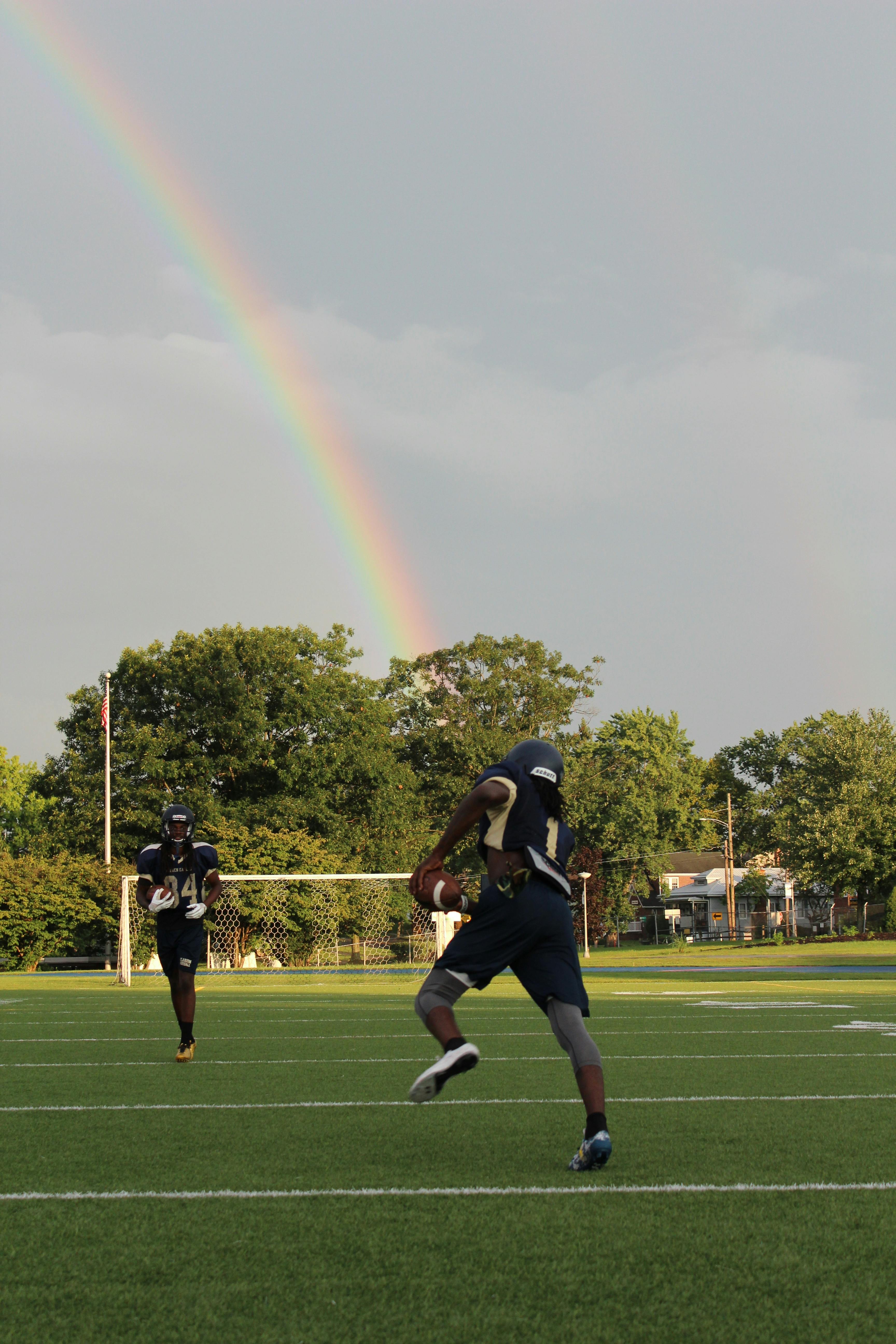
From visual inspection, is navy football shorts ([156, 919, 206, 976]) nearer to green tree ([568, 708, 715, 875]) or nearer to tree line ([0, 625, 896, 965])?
tree line ([0, 625, 896, 965])

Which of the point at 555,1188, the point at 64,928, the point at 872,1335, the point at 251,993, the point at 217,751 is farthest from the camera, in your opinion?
the point at 217,751

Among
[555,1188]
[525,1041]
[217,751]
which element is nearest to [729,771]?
[217,751]

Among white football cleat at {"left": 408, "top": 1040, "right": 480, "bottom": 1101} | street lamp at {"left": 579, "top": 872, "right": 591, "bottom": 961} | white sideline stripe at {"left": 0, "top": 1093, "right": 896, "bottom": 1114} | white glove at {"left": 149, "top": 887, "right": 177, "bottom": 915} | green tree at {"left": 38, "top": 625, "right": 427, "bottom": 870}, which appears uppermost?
green tree at {"left": 38, "top": 625, "right": 427, "bottom": 870}

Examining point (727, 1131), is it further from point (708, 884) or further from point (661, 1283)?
point (708, 884)

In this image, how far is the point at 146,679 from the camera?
2024 inches

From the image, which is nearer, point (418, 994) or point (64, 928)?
point (418, 994)

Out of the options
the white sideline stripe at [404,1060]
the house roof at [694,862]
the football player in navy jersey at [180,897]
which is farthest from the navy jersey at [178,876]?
the house roof at [694,862]

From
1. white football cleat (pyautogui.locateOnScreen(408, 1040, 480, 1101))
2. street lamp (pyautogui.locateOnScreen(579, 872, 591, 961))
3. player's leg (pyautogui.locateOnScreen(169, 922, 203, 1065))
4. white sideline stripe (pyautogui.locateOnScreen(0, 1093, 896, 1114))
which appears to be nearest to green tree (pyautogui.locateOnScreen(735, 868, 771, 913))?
street lamp (pyautogui.locateOnScreen(579, 872, 591, 961))

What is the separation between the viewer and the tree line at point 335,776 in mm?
46656

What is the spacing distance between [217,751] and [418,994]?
46.5 meters

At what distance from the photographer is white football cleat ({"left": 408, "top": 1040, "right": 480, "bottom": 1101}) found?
16.1 feet

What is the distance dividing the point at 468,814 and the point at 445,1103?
2456 millimetres

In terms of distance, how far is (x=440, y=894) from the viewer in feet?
16.9

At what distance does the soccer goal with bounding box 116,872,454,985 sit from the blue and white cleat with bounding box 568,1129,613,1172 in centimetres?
3050
